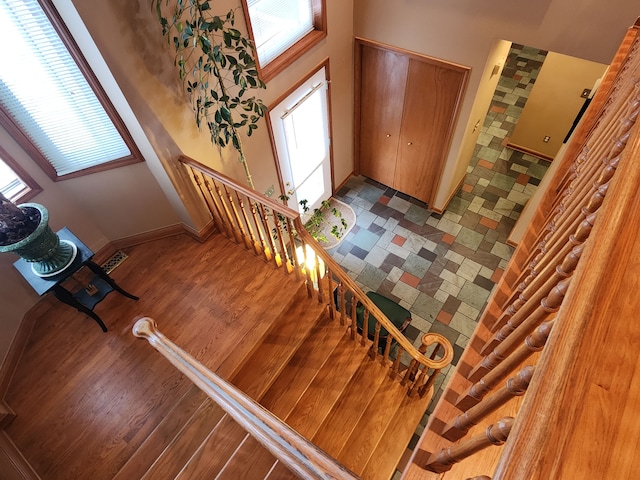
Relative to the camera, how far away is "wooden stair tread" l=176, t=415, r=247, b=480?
2.19 metres

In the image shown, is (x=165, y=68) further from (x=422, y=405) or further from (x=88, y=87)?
(x=422, y=405)

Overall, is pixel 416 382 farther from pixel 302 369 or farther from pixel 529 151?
pixel 529 151

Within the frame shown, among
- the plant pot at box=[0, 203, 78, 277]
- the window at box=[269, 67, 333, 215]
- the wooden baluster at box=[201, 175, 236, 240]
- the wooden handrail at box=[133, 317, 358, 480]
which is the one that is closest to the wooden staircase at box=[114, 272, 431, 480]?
the wooden handrail at box=[133, 317, 358, 480]

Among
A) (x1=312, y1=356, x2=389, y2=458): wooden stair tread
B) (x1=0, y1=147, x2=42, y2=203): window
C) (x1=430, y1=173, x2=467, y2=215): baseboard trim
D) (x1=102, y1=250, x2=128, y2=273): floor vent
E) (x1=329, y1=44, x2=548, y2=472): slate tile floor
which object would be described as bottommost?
(x1=329, y1=44, x2=548, y2=472): slate tile floor

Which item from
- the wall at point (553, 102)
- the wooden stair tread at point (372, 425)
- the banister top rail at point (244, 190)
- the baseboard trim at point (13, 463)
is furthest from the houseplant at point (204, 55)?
the wall at point (553, 102)

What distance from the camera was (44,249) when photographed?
233 cm

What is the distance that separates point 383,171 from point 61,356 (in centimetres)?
445

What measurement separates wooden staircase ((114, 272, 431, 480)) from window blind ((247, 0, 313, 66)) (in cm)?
213

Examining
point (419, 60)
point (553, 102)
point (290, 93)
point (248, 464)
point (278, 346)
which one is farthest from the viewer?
point (553, 102)

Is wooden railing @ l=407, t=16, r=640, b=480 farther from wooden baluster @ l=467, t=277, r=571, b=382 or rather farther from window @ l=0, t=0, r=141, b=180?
window @ l=0, t=0, r=141, b=180


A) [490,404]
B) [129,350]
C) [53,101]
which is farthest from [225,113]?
[490,404]

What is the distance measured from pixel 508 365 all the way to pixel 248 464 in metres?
1.70

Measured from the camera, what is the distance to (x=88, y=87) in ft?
7.90

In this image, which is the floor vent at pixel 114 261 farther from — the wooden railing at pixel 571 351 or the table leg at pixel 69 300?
the wooden railing at pixel 571 351
